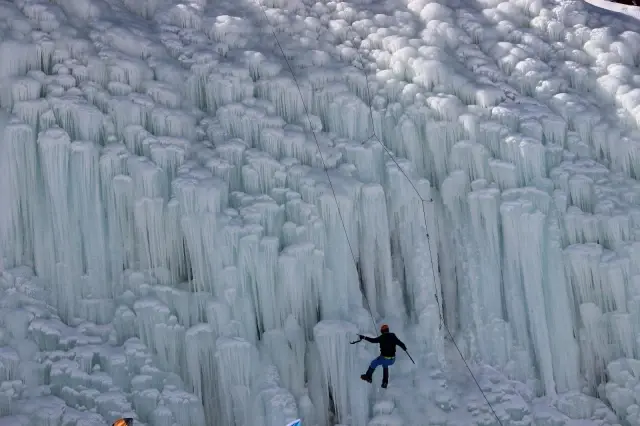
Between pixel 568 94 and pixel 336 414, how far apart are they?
5.06 meters

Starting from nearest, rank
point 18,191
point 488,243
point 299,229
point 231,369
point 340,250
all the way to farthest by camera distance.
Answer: point 231,369 < point 18,191 < point 299,229 < point 340,250 < point 488,243

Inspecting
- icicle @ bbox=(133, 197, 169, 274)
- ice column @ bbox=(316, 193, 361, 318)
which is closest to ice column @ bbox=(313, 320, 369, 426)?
ice column @ bbox=(316, 193, 361, 318)

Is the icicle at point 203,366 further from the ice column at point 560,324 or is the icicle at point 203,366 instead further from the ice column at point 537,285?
the ice column at point 560,324

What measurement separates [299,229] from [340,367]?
159cm

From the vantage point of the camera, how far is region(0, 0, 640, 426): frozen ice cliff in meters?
9.05

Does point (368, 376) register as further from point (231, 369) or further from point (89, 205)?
point (89, 205)

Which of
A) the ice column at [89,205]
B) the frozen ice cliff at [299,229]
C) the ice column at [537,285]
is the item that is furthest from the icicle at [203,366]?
the ice column at [537,285]

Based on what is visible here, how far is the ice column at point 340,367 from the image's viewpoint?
9.23 meters

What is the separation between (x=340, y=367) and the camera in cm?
929

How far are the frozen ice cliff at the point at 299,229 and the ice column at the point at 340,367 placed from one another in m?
0.02

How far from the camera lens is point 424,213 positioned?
1029 centimetres

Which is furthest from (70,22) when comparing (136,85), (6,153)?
(6,153)

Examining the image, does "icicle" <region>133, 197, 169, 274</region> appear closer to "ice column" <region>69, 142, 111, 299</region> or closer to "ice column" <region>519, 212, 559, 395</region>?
"ice column" <region>69, 142, 111, 299</region>

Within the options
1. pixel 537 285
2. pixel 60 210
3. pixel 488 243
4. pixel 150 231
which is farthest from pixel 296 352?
pixel 60 210
